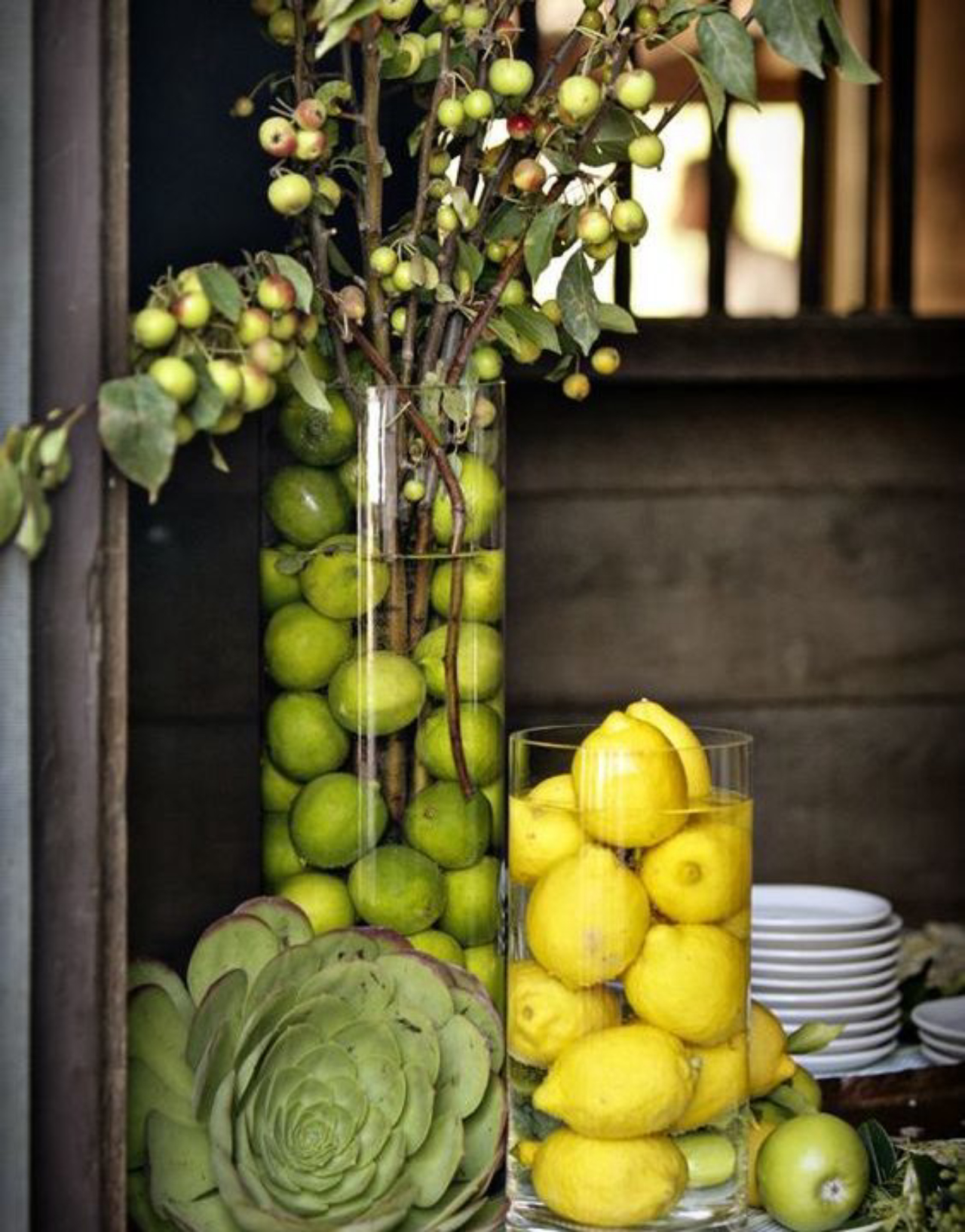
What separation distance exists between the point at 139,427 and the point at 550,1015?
15.8 inches

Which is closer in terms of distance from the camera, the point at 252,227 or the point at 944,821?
the point at 252,227

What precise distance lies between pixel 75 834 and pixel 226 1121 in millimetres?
206

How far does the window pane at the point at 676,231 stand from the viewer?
2.14 m

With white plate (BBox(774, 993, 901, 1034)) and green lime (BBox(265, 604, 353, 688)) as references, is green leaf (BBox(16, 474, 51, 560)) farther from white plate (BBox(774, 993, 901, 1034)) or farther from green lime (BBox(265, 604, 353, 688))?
white plate (BBox(774, 993, 901, 1034))

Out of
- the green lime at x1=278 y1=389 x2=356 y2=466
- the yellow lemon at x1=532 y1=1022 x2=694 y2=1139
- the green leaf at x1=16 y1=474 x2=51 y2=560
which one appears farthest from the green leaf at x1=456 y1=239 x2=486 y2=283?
the yellow lemon at x1=532 y1=1022 x2=694 y2=1139

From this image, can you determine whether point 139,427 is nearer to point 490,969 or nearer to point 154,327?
point 154,327

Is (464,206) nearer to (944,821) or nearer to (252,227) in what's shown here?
(252,227)

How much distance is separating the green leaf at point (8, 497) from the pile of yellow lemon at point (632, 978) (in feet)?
1.13

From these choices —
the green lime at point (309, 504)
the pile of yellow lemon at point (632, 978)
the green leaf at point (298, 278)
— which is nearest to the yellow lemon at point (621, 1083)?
the pile of yellow lemon at point (632, 978)

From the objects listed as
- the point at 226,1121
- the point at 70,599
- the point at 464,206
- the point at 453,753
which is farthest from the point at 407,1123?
the point at 464,206

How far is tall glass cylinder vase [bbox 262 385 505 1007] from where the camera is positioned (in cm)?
103

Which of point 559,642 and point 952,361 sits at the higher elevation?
point 952,361

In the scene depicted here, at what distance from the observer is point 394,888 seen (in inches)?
40.7

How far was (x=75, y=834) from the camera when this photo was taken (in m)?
0.84
